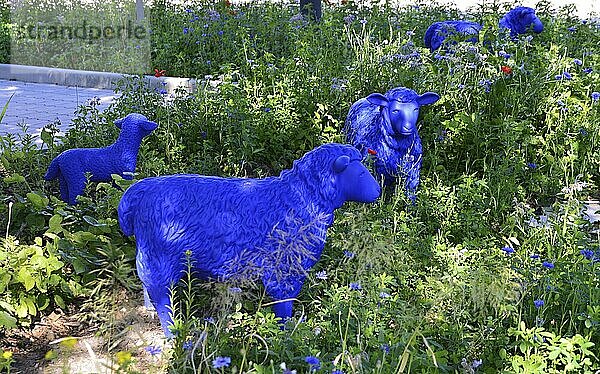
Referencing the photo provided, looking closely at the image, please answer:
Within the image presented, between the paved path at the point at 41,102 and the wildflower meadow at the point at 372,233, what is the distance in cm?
231

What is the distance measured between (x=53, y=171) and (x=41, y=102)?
4.78 meters

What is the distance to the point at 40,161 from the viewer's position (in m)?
5.57

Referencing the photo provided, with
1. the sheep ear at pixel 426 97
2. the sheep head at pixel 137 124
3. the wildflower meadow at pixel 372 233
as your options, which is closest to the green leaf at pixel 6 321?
the wildflower meadow at pixel 372 233

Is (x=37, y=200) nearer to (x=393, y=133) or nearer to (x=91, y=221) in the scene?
(x=91, y=221)

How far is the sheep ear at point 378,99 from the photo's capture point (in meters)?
4.75

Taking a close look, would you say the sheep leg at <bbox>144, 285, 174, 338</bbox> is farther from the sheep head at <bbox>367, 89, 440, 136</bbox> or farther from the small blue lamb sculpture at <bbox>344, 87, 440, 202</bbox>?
the sheep head at <bbox>367, 89, 440, 136</bbox>

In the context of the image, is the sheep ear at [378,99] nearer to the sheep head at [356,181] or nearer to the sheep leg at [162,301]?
the sheep head at [356,181]

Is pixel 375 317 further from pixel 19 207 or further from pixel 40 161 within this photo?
pixel 40 161

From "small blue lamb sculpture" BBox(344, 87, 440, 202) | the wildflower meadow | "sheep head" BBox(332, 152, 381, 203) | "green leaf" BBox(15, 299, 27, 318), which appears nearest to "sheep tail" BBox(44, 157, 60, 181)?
the wildflower meadow

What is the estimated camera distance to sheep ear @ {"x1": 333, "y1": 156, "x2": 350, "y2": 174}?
3.38m

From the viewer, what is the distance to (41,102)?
9289 mm

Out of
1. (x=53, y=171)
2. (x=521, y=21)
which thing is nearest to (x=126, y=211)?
(x=53, y=171)

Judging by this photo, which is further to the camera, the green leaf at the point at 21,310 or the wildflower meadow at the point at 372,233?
the green leaf at the point at 21,310

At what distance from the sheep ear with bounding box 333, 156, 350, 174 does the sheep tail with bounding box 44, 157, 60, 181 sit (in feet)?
7.61
